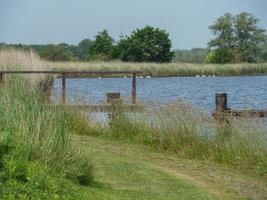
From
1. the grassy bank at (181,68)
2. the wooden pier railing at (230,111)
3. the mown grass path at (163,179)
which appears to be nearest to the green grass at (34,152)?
the mown grass path at (163,179)

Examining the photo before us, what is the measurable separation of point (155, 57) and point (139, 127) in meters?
72.1

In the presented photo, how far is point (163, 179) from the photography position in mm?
9289

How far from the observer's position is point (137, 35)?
8712 cm

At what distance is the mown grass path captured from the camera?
816 cm

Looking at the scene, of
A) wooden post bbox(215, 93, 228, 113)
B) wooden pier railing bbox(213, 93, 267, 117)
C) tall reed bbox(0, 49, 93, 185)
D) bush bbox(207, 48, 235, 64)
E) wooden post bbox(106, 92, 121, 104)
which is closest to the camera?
tall reed bbox(0, 49, 93, 185)

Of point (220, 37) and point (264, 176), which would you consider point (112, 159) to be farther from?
point (220, 37)

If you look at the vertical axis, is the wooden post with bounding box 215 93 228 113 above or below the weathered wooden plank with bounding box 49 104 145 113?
above

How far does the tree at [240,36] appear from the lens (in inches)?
4092

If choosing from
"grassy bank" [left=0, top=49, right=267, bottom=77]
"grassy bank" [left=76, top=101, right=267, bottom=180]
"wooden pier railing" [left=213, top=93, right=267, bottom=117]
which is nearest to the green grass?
"grassy bank" [left=76, top=101, right=267, bottom=180]

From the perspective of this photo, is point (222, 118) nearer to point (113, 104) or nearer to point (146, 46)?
point (113, 104)

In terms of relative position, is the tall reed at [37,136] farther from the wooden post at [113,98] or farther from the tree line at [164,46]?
the tree line at [164,46]

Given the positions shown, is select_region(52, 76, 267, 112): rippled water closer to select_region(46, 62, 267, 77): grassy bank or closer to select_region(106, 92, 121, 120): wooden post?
select_region(106, 92, 121, 120): wooden post

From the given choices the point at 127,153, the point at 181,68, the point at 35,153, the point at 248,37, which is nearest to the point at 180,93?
the point at 127,153

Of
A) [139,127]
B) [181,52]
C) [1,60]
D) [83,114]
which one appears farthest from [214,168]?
[181,52]
